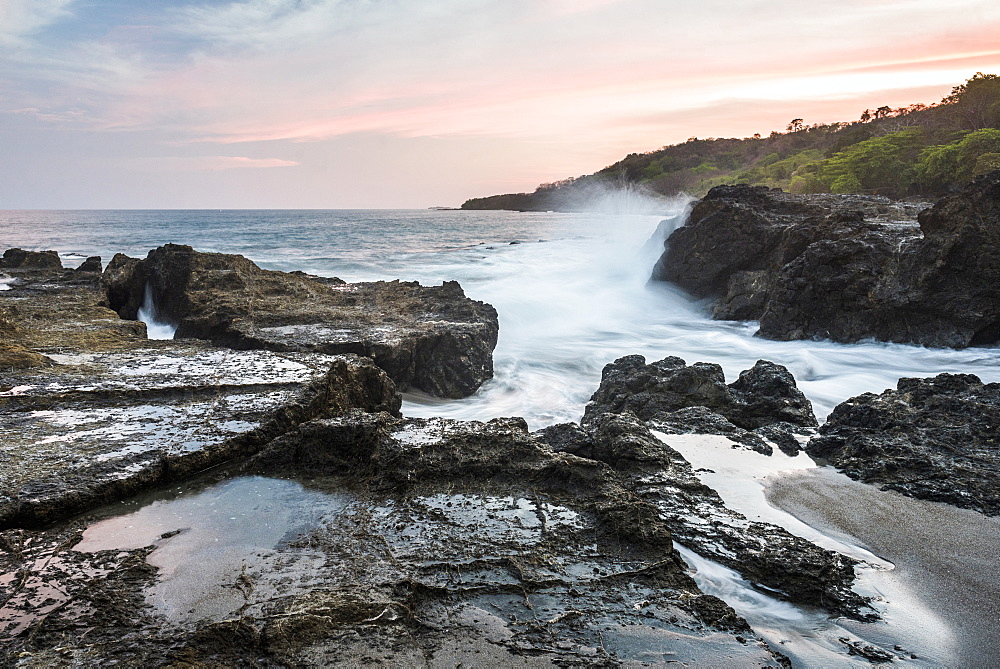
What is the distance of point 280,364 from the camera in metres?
4.66

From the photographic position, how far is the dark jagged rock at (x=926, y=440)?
12.3 ft

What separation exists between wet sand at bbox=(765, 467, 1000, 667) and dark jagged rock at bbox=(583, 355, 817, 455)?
0.90 meters

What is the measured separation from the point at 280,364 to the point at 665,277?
12653 mm

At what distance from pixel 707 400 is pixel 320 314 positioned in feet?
15.8

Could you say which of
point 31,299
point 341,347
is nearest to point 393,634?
point 341,347

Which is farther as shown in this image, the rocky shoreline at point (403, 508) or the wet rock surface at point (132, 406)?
the wet rock surface at point (132, 406)

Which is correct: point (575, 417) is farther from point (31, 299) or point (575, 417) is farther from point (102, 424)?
point (31, 299)

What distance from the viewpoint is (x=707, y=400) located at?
18.9 ft

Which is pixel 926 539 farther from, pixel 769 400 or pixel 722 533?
pixel 769 400

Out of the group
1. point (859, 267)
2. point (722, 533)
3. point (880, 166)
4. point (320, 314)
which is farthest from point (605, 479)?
point (880, 166)

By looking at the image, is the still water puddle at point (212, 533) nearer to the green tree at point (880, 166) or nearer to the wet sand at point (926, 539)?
the wet sand at point (926, 539)

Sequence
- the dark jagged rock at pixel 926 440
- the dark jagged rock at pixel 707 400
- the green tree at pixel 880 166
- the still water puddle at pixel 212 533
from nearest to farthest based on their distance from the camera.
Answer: the still water puddle at pixel 212 533 < the dark jagged rock at pixel 926 440 < the dark jagged rock at pixel 707 400 < the green tree at pixel 880 166

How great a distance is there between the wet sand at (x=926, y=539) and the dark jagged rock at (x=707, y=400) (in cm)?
90

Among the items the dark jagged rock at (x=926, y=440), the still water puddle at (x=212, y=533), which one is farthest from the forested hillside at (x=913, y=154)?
the still water puddle at (x=212, y=533)
